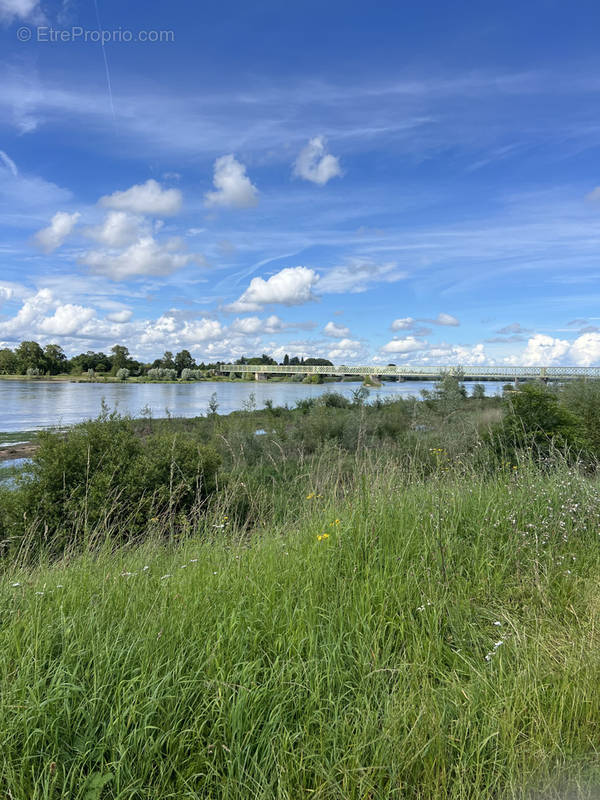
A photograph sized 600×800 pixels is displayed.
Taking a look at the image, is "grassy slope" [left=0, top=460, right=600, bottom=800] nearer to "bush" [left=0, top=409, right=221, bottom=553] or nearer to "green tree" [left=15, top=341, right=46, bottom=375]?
"bush" [left=0, top=409, right=221, bottom=553]

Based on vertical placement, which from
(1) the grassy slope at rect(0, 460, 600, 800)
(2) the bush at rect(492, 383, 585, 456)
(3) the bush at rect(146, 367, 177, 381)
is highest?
(3) the bush at rect(146, 367, 177, 381)

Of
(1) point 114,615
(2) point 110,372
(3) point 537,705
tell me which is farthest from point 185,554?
(2) point 110,372

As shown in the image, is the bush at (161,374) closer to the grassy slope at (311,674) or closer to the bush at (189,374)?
the bush at (189,374)

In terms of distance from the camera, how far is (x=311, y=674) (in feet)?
7.95

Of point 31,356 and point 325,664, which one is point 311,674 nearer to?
point 325,664

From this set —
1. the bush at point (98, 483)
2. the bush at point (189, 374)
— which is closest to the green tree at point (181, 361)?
the bush at point (189, 374)

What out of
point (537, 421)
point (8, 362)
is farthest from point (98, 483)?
point (8, 362)


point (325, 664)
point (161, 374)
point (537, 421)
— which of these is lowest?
point (325, 664)

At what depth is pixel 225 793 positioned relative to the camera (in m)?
1.88

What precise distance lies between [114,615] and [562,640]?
105 inches

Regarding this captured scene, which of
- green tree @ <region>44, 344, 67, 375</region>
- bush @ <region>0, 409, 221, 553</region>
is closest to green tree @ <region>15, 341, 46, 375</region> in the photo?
green tree @ <region>44, 344, 67, 375</region>

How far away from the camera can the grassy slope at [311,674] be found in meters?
1.98

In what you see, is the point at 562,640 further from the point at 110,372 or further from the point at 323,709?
the point at 110,372

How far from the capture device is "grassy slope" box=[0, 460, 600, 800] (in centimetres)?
198
